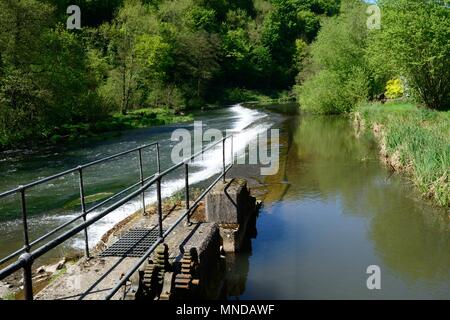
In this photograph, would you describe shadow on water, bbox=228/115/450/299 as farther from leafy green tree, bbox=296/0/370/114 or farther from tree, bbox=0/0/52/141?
leafy green tree, bbox=296/0/370/114

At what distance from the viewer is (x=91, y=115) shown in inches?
1470

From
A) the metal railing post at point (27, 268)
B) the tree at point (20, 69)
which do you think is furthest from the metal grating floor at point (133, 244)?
the tree at point (20, 69)

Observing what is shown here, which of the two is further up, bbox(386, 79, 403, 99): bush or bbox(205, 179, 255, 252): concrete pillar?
bbox(386, 79, 403, 99): bush

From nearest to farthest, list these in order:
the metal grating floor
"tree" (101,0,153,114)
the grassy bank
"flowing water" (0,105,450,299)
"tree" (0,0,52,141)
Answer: the metal grating floor → "flowing water" (0,105,450,299) → the grassy bank → "tree" (0,0,52,141) → "tree" (101,0,153,114)

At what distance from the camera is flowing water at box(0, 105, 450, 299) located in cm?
778

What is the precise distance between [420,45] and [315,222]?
737 inches

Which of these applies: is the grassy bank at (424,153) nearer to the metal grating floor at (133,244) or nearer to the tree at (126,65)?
the metal grating floor at (133,244)

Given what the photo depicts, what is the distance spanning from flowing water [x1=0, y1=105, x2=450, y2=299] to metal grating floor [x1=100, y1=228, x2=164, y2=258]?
5.57 ft

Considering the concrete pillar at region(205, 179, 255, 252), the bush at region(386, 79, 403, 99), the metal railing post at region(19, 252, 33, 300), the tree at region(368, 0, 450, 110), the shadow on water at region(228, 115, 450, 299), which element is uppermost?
the tree at region(368, 0, 450, 110)

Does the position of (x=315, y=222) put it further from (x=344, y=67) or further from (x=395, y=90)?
(x=344, y=67)

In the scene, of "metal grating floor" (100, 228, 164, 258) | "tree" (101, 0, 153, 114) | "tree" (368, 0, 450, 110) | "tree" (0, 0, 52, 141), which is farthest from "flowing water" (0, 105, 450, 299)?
"tree" (101, 0, 153, 114)

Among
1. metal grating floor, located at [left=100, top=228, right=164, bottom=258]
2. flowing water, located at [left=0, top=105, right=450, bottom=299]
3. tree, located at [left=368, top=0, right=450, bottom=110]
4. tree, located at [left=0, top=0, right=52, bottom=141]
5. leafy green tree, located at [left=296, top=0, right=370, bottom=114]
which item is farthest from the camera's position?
leafy green tree, located at [left=296, top=0, right=370, bottom=114]
